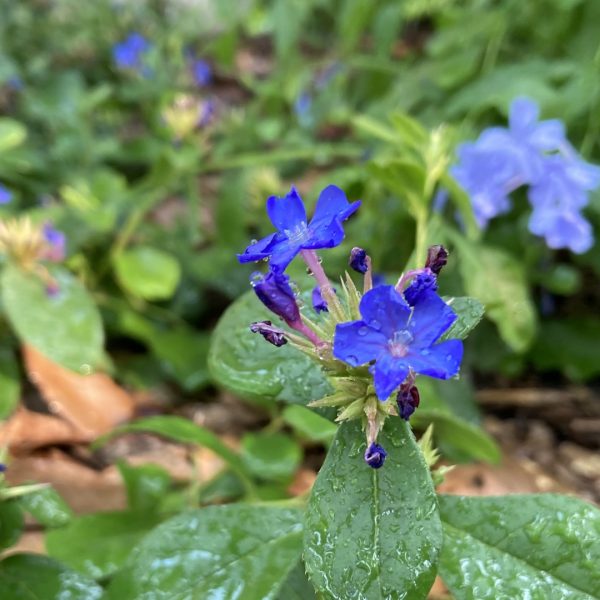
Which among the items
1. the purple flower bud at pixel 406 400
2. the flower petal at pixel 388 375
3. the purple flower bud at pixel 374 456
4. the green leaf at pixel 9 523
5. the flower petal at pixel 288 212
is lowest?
the green leaf at pixel 9 523

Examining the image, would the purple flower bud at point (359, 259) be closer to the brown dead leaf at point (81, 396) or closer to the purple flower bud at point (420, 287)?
the purple flower bud at point (420, 287)

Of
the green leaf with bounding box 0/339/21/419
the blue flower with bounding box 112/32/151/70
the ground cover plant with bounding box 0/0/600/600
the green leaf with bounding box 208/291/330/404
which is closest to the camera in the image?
the ground cover plant with bounding box 0/0/600/600

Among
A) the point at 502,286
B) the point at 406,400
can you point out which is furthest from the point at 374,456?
the point at 502,286

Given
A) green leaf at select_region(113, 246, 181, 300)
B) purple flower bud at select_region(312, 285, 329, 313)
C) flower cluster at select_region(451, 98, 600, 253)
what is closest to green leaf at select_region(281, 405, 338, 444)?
purple flower bud at select_region(312, 285, 329, 313)

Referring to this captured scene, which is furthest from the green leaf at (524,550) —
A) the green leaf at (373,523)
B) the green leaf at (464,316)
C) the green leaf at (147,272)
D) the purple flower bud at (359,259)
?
the green leaf at (147,272)

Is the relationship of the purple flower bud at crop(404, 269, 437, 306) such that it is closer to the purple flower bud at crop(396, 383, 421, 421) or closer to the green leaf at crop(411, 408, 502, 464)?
the purple flower bud at crop(396, 383, 421, 421)

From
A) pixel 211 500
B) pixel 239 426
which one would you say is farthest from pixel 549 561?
pixel 239 426
